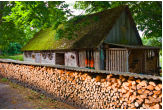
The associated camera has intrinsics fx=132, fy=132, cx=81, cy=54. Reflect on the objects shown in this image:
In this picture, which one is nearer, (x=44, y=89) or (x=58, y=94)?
(x=58, y=94)

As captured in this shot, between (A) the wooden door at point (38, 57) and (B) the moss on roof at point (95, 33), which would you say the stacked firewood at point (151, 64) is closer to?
(B) the moss on roof at point (95, 33)

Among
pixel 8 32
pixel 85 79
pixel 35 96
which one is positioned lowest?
pixel 35 96

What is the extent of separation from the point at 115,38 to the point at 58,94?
769 centimetres

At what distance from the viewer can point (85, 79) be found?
5449mm

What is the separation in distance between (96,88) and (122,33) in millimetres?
9108

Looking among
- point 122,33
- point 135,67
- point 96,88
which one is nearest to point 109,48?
point 122,33

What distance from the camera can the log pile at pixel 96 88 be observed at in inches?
149

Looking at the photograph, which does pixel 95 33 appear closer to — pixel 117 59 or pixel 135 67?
pixel 117 59

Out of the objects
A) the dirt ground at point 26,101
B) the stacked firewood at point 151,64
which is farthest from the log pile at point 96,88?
the stacked firewood at point 151,64

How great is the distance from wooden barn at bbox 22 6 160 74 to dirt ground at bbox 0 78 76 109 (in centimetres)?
544

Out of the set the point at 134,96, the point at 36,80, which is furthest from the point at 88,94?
the point at 36,80

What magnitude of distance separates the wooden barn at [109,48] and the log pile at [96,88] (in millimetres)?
4829

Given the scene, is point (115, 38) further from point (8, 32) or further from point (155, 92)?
point (8, 32)

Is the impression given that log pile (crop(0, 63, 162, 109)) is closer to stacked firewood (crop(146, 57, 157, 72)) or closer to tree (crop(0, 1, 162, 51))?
tree (crop(0, 1, 162, 51))
